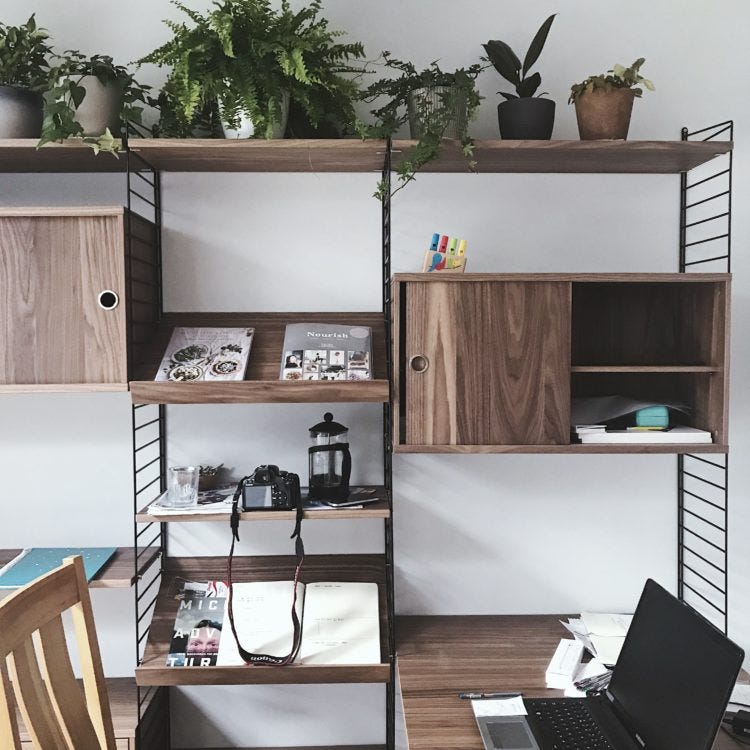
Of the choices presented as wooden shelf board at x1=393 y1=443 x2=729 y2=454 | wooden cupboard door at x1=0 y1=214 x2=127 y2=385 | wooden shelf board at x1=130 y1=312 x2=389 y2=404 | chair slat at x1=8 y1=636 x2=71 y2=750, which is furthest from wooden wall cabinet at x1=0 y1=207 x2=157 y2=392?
wooden shelf board at x1=393 y1=443 x2=729 y2=454

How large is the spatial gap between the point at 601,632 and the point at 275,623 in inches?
34.8

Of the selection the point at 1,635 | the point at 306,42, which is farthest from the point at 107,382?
the point at 306,42

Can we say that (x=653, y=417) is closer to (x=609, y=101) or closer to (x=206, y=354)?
(x=609, y=101)

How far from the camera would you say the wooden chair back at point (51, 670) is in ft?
4.18

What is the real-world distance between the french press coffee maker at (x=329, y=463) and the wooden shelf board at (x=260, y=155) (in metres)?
0.68

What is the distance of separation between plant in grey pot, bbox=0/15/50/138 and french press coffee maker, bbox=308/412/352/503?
1047 mm

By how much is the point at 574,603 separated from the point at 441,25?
1718mm

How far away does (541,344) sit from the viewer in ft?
5.58

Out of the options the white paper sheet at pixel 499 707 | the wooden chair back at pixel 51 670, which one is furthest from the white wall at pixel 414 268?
the wooden chair back at pixel 51 670

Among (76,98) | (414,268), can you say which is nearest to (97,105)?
(76,98)

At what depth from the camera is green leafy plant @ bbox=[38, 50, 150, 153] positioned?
5.36 ft

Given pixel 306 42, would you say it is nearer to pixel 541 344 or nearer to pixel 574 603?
pixel 541 344

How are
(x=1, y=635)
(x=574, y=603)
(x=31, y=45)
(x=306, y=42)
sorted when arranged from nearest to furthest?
(x=1, y=635), (x=306, y=42), (x=31, y=45), (x=574, y=603)

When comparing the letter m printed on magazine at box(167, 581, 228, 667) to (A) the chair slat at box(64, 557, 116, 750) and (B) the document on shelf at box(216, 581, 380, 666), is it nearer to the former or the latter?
(B) the document on shelf at box(216, 581, 380, 666)
